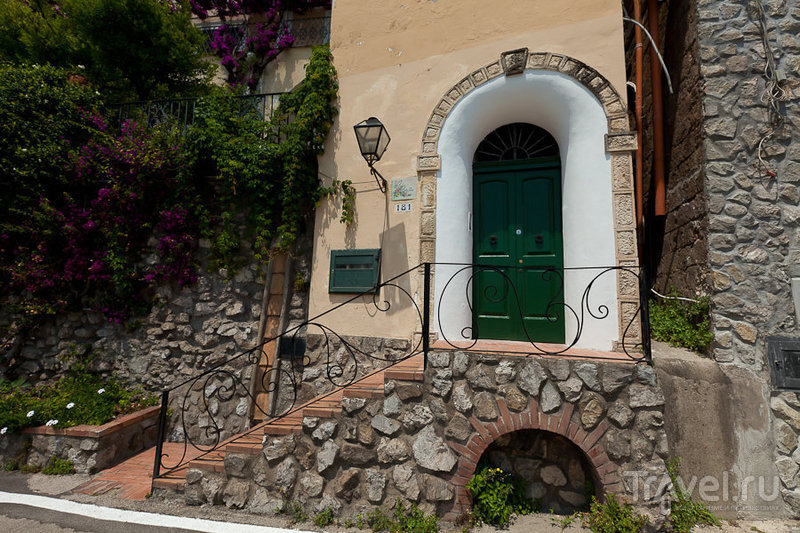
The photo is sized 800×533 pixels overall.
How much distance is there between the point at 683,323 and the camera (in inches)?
142

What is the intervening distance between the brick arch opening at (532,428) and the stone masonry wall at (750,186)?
158cm

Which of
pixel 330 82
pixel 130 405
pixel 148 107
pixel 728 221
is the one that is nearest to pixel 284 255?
pixel 330 82

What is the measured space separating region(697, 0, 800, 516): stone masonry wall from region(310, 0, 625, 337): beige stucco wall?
0.99 m

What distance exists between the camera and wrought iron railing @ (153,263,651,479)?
357 centimetres

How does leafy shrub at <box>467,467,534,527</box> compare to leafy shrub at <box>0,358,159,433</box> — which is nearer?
leafy shrub at <box>467,467,534,527</box>

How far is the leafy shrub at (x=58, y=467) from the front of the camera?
405 centimetres

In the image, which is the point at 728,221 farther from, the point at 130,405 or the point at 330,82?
the point at 130,405

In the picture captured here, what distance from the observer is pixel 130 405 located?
4867 millimetres

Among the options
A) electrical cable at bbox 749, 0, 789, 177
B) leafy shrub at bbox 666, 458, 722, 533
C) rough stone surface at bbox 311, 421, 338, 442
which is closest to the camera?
leafy shrub at bbox 666, 458, 722, 533

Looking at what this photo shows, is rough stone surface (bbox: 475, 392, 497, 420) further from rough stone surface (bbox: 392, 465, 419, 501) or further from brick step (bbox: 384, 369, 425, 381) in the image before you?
rough stone surface (bbox: 392, 465, 419, 501)

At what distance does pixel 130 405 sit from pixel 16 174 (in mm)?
3816

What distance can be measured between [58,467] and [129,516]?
2003 mm

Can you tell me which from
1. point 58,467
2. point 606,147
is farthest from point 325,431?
point 606,147

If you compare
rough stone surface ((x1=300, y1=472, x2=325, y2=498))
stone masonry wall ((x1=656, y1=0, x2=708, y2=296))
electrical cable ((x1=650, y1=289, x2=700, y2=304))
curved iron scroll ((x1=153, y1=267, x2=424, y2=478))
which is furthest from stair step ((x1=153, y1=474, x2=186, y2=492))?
stone masonry wall ((x1=656, y1=0, x2=708, y2=296))
